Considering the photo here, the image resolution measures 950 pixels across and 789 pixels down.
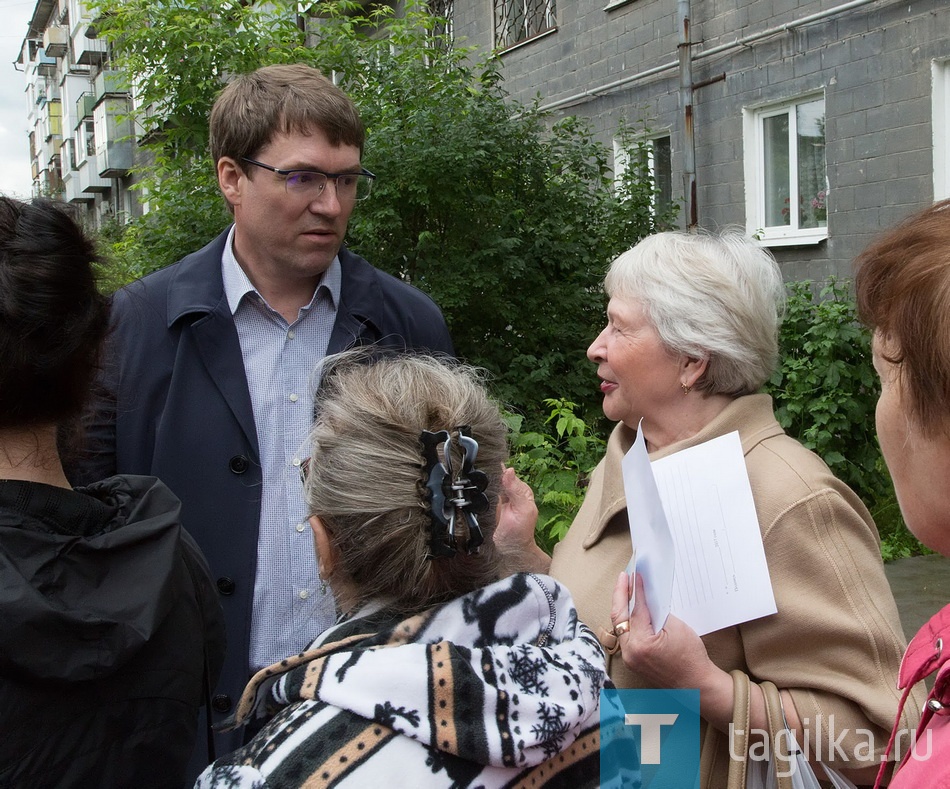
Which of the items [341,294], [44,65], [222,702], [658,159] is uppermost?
[44,65]

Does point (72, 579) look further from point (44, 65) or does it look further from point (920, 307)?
point (44, 65)

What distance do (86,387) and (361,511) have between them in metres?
0.49

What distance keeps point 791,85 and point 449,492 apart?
7.74 metres

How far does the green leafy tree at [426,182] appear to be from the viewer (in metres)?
6.51

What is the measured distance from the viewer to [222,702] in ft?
6.88

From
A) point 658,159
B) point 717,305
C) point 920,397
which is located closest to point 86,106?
point 658,159

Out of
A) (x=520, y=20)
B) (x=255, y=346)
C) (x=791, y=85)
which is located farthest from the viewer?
(x=520, y=20)

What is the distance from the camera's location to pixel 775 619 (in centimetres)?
178

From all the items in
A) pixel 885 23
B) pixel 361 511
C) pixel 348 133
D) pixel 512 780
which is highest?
pixel 885 23

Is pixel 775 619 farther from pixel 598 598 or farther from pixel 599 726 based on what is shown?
pixel 599 726

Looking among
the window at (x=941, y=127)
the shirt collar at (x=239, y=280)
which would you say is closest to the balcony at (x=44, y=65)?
the window at (x=941, y=127)

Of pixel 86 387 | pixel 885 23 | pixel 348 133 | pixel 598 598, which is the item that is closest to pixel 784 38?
pixel 885 23

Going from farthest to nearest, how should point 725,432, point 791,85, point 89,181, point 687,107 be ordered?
point 89,181
point 687,107
point 791,85
point 725,432

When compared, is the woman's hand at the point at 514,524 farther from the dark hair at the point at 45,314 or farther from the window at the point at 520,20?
the window at the point at 520,20
